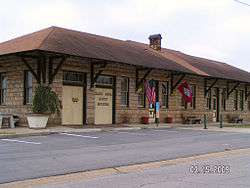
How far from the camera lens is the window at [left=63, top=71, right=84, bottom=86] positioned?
25.0 metres

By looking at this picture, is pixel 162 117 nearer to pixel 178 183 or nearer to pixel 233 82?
pixel 233 82

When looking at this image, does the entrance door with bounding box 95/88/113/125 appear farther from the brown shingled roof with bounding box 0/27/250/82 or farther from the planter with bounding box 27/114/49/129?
the planter with bounding box 27/114/49/129

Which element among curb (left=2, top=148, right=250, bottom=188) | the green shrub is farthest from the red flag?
curb (left=2, top=148, right=250, bottom=188)

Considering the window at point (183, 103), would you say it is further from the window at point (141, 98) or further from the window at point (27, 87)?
the window at point (27, 87)

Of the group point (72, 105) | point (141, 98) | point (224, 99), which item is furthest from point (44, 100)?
point (224, 99)

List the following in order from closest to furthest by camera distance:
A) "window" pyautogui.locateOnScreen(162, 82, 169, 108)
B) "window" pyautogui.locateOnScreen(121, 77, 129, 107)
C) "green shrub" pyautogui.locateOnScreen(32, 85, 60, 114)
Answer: "green shrub" pyautogui.locateOnScreen(32, 85, 60, 114), "window" pyautogui.locateOnScreen(121, 77, 129, 107), "window" pyautogui.locateOnScreen(162, 82, 169, 108)

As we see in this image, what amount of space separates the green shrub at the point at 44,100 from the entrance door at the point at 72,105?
2193mm

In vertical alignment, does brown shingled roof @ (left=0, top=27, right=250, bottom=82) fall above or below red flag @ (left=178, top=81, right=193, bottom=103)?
above

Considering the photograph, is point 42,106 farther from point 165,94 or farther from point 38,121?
point 165,94

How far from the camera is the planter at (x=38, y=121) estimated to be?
878 inches

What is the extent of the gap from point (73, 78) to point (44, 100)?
3.50 metres

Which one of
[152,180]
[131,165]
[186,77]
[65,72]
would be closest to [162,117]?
[186,77]
